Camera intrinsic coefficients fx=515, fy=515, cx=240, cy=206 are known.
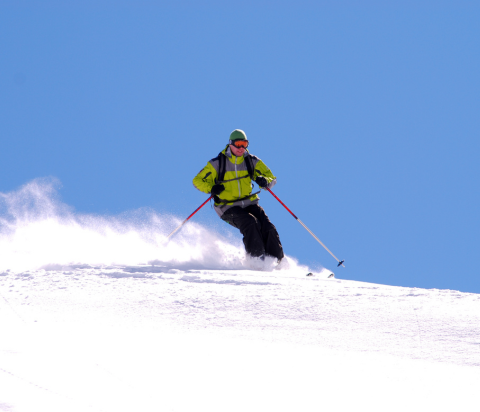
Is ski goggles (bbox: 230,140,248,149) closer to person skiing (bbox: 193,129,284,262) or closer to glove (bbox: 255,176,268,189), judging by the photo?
person skiing (bbox: 193,129,284,262)

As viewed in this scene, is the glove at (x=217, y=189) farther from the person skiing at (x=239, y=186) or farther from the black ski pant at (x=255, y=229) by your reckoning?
the black ski pant at (x=255, y=229)

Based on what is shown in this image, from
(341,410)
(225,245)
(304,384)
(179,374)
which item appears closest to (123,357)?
(179,374)

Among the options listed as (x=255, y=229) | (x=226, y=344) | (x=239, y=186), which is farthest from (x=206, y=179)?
(x=226, y=344)

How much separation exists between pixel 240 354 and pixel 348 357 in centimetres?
65

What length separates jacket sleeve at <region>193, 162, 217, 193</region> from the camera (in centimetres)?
804

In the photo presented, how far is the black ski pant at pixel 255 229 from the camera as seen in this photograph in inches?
305

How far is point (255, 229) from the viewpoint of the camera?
7.75 meters

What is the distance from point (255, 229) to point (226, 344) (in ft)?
14.7

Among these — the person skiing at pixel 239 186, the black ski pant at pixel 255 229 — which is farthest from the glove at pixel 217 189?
the black ski pant at pixel 255 229

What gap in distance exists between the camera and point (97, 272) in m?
6.22

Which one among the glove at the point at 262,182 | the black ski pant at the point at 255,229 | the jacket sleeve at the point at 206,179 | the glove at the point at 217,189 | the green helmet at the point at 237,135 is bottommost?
the black ski pant at the point at 255,229

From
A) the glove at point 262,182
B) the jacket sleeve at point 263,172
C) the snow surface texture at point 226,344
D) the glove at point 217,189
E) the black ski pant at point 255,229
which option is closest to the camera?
the snow surface texture at point 226,344

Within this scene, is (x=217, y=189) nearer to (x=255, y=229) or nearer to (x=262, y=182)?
(x=262, y=182)

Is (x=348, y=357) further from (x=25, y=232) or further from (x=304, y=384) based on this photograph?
(x=25, y=232)
